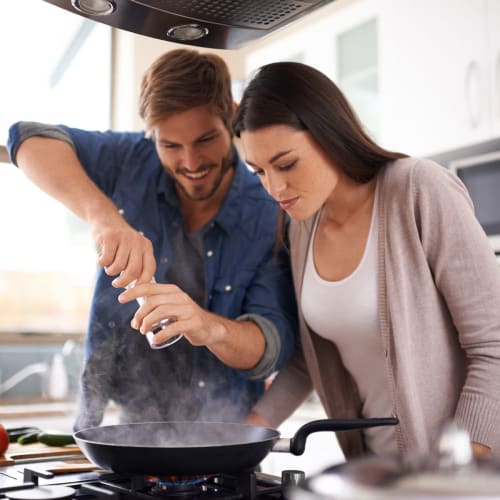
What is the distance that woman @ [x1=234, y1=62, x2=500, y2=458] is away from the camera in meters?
1.11

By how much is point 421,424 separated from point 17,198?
2203mm

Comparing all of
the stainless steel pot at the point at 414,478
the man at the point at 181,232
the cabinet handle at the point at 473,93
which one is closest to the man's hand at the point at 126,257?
the man at the point at 181,232

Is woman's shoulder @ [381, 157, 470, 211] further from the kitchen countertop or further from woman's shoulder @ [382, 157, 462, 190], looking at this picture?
the kitchen countertop

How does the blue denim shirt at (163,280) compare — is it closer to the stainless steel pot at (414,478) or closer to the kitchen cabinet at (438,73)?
the stainless steel pot at (414,478)

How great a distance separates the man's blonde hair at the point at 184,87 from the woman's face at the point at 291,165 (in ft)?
0.62

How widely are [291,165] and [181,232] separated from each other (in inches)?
15.9

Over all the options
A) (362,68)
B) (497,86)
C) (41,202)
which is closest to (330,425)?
(497,86)

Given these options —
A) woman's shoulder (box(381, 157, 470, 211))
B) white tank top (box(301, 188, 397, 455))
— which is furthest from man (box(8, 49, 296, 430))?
woman's shoulder (box(381, 157, 470, 211))

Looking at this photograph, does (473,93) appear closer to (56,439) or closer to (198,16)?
(198,16)

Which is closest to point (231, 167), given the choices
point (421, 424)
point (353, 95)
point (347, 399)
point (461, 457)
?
point (347, 399)

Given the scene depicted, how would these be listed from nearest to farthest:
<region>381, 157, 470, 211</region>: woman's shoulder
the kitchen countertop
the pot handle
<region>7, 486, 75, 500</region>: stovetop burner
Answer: <region>7, 486, 75, 500</region>: stovetop burner < the pot handle < <region>381, 157, 470, 211</region>: woman's shoulder < the kitchen countertop

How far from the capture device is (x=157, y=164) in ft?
5.19

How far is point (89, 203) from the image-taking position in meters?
1.33

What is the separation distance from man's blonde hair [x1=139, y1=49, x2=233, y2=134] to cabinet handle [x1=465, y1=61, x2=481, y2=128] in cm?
109
